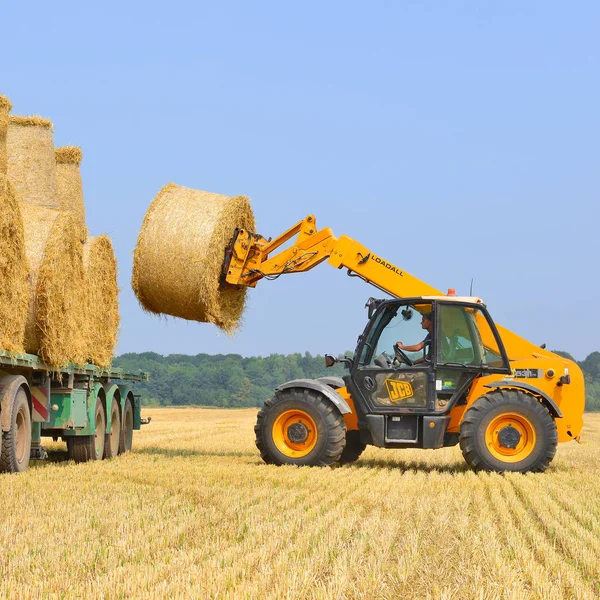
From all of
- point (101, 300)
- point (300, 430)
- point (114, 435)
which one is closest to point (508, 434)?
point (300, 430)

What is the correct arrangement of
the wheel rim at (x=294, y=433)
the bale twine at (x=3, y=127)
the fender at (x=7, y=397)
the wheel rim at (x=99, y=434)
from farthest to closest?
the wheel rim at (x=99, y=434) < the wheel rim at (x=294, y=433) < the bale twine at (x=3, y=127) < the fender at (x=7, y=397)

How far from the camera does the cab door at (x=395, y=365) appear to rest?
1220cm

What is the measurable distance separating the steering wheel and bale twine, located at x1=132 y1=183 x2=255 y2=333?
8.30 feet

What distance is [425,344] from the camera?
1231 cm

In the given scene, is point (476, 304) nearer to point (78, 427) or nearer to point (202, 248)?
point (202, 248)

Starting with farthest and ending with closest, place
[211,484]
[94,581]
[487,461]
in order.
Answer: [487,461]
[211,484]
[94,581]

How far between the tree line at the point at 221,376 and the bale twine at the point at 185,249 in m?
70.0

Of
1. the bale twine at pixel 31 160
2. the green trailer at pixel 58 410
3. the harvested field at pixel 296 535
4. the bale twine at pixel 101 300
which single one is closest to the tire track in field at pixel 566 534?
the harvested field at pixel 296 535

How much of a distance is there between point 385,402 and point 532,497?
139 inches

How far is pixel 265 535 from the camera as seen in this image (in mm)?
6504

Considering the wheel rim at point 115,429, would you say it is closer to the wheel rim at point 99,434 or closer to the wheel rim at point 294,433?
the wheel rim at point 99,434

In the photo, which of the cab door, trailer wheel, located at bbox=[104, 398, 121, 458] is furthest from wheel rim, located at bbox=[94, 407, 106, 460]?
the cab door

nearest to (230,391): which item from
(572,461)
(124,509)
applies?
(572,461)

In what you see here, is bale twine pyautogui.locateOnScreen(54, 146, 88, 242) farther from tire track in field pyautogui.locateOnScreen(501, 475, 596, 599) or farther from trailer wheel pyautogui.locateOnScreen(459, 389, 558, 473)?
tire track in field pyautogui.locateOnScreen(501, 475, 596, 599)
